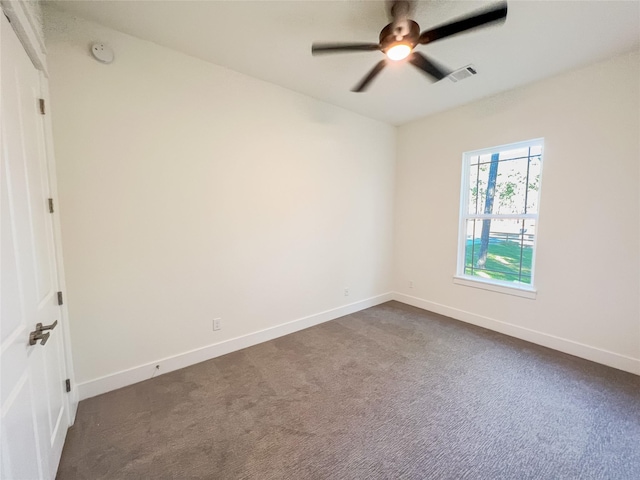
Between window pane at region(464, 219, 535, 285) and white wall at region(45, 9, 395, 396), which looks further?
window pane at region(464, 219, 535, 285)

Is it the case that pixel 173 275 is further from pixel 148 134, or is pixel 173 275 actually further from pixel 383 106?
pixel 383 106

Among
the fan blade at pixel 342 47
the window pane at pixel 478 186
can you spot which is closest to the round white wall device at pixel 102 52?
the fan blade at pixel 342 47

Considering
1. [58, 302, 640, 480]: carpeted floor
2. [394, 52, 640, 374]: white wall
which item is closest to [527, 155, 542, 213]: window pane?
[394, 52, 640, 374]: white wall

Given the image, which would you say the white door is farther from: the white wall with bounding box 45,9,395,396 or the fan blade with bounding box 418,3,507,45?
the fan blade with bounding box 418,3,507,45

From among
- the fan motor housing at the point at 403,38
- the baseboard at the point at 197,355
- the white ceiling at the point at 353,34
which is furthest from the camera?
the baseboard at the point at 197,355

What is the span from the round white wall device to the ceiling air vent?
9.22 feet

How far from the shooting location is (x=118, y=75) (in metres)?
2.03

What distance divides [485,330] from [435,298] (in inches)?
29.1

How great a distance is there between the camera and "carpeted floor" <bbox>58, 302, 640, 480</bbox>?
1.46m

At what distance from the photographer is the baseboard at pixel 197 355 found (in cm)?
205

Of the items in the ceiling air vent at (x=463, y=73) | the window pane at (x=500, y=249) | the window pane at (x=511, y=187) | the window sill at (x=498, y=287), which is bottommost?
the window sill at (x=498, y=287)

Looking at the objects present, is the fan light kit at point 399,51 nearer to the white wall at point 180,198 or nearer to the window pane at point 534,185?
the white wall at point 180,198

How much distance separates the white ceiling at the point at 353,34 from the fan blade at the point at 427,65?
285mm

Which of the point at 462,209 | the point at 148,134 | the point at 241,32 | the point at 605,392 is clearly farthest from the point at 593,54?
the point at 148,134
